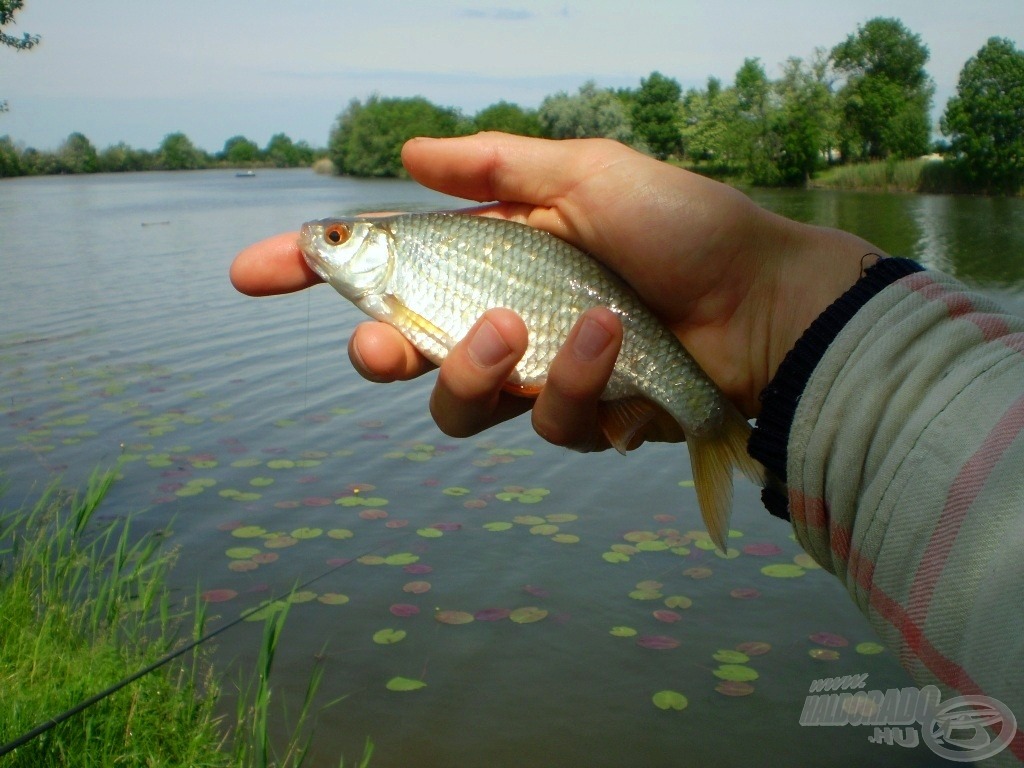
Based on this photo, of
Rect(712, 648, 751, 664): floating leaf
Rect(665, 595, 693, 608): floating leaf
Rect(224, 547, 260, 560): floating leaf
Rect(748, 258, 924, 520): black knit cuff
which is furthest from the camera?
Rect(224, 547, 260, 560): floating leaf

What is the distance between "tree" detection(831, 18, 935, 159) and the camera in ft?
205

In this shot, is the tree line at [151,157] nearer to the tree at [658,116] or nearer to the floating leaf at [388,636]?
the tree at [658,116]

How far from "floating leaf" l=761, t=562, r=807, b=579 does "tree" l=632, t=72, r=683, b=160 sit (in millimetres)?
73613

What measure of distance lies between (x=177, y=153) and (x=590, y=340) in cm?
12745

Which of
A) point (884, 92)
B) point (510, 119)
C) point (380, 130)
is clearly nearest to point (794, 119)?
point (884, 92)

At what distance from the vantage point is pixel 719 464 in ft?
9.05

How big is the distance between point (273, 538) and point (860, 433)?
540cm

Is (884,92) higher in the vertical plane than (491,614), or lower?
higher

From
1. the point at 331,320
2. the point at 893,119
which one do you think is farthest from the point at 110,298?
the point at 893,119

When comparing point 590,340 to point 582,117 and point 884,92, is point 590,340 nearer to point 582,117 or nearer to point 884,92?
point 582,117

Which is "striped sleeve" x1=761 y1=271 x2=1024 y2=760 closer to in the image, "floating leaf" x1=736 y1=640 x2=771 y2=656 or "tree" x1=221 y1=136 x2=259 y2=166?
"floating leaf" x1=736 y1=640 x2=771 y2=656

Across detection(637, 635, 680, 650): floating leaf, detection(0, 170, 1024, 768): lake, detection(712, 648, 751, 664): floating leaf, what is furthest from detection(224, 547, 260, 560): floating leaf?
detection(712, 648, 751, 664): floating leaf

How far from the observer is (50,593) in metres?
4.46

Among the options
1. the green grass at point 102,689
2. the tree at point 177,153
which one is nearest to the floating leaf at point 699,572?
the green grass at point 102,689
